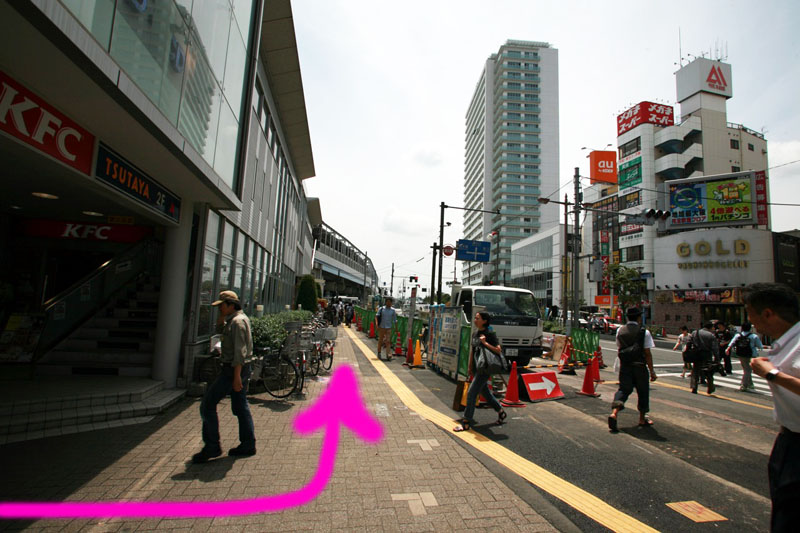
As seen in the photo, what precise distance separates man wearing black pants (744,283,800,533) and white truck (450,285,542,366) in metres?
8.12

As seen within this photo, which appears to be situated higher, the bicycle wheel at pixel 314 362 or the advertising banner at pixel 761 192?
the advertising banner at pixel 761 192

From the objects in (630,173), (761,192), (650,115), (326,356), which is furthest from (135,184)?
(650,115)

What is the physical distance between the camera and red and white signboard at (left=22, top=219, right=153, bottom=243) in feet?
31.3

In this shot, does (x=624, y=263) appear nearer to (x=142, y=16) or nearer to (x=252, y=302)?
(x=252, y=302)

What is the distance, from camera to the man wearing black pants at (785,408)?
197 cm

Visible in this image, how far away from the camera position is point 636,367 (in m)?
5.96

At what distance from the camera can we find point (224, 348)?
4359mm

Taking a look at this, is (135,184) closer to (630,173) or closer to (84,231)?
(84,231)

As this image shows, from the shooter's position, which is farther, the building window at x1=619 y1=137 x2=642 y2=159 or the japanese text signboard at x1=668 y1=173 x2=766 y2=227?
the building window at x1=619 y1=137 x2=642 y2=159

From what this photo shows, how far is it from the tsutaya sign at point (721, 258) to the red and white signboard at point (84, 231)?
154 ft

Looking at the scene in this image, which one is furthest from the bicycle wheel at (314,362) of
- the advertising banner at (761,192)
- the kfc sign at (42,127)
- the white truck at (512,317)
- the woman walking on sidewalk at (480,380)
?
the advertising banner at (761,192)

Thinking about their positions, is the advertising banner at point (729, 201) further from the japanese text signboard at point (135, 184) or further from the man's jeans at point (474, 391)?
the japanese text signboard at point (135, 184)

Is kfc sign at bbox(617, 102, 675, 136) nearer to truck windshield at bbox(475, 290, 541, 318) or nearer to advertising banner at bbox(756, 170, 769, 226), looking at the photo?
advertising banner at bbox(756, 170, 769, 226)

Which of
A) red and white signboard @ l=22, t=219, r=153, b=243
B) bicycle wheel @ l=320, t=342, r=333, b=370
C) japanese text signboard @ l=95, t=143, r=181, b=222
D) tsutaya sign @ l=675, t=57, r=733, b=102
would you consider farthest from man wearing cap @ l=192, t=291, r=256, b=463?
tsutaya sign @ l=675, t=57, r=733, b=102
